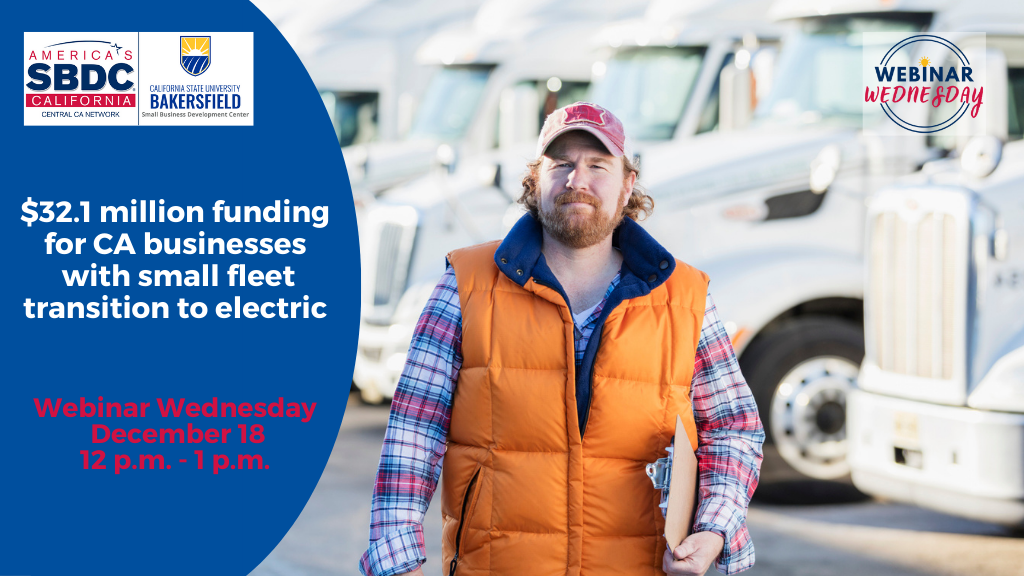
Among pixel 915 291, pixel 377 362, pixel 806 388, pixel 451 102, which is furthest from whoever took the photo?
pixel 451 102

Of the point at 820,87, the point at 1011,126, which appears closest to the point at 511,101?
the point at 820,87

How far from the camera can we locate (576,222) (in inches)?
101

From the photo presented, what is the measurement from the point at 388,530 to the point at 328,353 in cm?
201

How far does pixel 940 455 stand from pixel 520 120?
4587mm

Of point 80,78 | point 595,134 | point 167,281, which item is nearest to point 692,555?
point 595,134

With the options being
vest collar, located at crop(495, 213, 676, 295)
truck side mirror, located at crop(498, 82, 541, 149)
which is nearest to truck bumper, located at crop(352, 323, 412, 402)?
truck side mirror, located at crop(498, 82, 541, 149)

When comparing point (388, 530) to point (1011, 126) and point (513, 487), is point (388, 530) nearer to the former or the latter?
point (513, 487)

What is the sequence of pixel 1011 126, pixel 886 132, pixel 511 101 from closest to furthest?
pixel 1011 126
pixel 886 132
pixel 511 101

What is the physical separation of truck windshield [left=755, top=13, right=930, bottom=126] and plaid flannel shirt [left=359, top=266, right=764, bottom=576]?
13.3ft

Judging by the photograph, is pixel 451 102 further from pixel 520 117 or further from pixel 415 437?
pixel 415 437

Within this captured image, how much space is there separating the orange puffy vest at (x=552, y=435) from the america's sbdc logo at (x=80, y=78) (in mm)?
2334

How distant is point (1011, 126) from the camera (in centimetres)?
572

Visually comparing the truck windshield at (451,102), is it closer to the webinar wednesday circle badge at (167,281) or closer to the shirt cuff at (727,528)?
the webinar wednesday circle badge at (167,281)

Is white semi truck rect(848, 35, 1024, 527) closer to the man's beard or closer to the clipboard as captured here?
the clipboard
